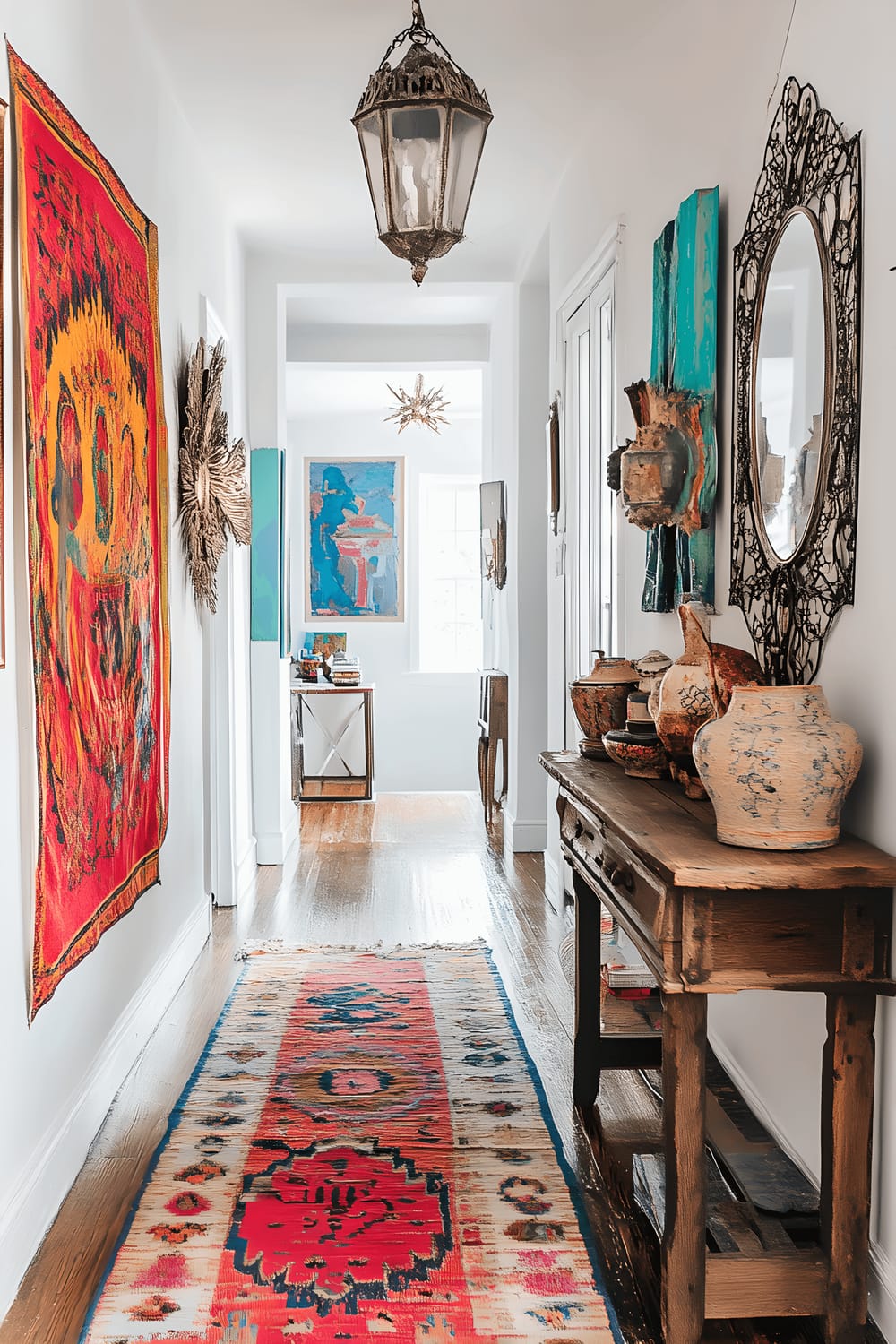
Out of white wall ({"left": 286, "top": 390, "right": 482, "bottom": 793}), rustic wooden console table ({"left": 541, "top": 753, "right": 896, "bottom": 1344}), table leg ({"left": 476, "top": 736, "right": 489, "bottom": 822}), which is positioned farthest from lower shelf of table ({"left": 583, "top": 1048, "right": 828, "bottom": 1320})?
white wall ({"left": 286, "top": 390, "right": 482, "bottom": 793})

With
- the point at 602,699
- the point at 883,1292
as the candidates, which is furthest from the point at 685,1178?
the point at 602,699

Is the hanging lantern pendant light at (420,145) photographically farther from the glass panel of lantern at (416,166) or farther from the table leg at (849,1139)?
the table leg at (849,1139)

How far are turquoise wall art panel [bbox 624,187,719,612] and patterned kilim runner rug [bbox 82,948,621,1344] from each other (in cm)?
135

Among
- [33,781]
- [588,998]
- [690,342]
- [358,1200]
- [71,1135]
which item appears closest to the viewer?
[33,781]

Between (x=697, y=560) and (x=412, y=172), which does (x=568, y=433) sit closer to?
→ (x=697, y=560)

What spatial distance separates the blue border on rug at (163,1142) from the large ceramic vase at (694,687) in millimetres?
1344

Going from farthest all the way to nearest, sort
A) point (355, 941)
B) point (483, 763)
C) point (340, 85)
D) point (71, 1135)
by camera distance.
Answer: point (483, 763) → point (355, 941) → point (340, 85) → point (71, 1135)

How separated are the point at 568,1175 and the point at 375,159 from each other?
2180 mm

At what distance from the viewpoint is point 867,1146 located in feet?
5.90

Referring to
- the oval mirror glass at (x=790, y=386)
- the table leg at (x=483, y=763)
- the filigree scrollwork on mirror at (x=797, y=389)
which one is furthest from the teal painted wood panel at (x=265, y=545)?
the oval mirror glass at (x=790, y=386)

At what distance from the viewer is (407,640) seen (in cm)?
924

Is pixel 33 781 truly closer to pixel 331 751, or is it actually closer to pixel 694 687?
pixel 694 687

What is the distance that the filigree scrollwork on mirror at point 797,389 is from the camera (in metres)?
2.02

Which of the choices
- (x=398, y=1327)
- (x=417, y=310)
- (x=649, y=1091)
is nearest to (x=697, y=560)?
(x=649, y=1091)
